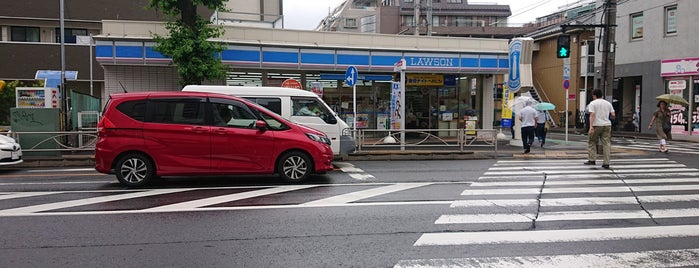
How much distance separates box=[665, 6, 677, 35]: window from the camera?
1009 inches

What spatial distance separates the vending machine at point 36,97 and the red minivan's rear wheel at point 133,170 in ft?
28.1

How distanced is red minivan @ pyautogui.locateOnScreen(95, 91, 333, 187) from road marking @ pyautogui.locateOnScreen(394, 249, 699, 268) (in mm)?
5268

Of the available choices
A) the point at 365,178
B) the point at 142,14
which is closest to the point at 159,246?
the point at 365,178

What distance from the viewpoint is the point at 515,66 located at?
18.7 meters

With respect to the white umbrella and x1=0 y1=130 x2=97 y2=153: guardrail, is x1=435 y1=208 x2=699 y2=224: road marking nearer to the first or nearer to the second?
the white umbrella

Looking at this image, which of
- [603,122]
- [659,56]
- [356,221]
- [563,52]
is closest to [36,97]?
[356,221]

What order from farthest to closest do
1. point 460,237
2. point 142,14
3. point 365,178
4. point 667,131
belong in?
point 142,14
point 667,131
point 365,178
point 460,237

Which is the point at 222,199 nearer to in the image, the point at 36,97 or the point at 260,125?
the point at 260,125

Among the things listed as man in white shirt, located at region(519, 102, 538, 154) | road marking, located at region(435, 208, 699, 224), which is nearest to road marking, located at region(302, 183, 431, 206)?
road marking, located at region(435, 208, 699, 224)

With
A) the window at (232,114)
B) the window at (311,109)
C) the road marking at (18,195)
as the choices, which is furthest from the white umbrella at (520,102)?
the road marking at (18,195)

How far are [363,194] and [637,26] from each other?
2642 cm

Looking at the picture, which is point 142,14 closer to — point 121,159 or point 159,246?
point 121,159

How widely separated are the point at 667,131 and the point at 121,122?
674 inches

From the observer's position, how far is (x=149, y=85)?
60.7 ft
